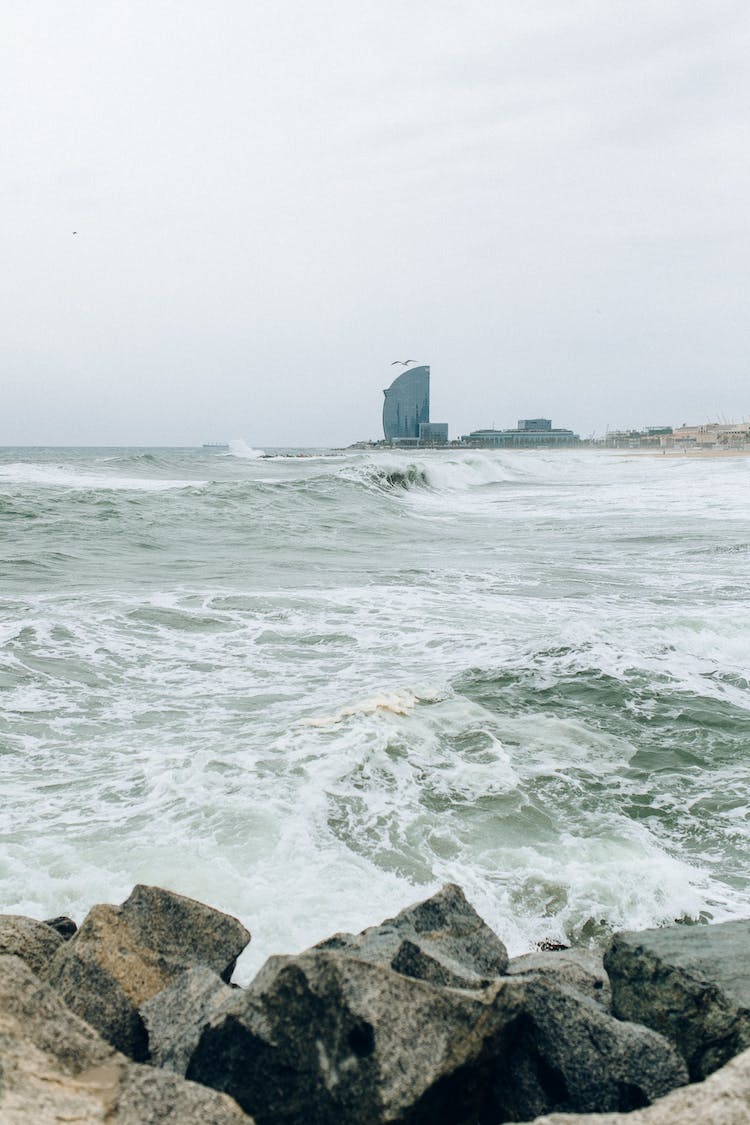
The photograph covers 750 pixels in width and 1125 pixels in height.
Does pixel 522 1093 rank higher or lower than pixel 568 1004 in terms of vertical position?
lower

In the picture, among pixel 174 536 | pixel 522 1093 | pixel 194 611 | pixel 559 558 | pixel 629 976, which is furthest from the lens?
pixel 174 536

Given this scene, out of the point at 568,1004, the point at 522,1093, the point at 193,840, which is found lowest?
the point at 193,840

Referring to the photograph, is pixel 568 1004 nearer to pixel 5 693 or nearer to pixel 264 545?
pixel 5 693

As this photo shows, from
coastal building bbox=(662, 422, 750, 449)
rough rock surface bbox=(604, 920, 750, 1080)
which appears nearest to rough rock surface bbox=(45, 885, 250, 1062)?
rough rock surface bbox=(604, 920, 750, 1080)

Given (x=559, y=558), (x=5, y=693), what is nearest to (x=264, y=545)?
(x=559, y=558)

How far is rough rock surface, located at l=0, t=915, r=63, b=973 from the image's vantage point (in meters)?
3.10

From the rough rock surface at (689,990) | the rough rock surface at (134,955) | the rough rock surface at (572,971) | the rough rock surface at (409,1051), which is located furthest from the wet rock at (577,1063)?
the rough rock surface at (134,955)

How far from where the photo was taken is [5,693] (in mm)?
7301

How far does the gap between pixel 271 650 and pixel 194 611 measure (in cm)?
209

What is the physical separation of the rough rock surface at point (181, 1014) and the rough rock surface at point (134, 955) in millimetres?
117

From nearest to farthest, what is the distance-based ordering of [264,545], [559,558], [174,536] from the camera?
[559,558] < [264,545] < [174,536]

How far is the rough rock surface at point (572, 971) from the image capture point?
306cm

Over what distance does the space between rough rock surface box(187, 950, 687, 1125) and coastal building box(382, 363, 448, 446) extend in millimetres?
141842

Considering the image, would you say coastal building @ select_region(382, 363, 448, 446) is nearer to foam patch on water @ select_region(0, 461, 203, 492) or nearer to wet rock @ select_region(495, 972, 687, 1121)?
foam patch on water @ select_region(0, 461, 203, 492)
